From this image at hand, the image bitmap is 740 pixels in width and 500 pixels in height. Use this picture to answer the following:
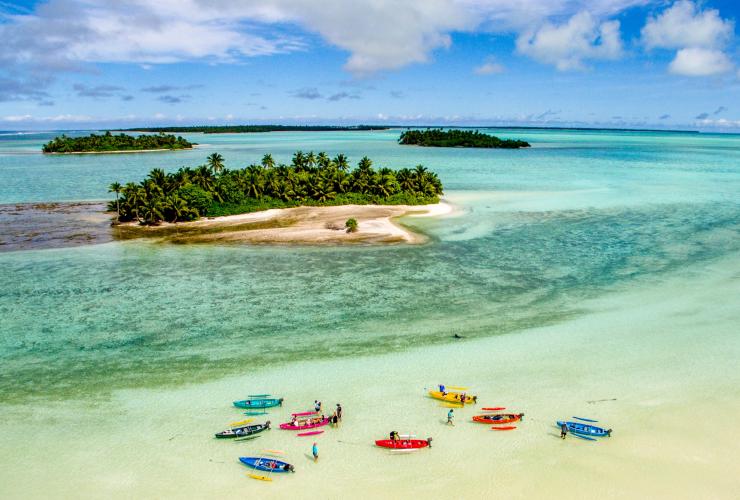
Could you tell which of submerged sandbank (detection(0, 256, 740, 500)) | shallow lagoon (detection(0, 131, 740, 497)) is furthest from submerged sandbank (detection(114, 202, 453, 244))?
submerged sandbank (detection(0, 256, 740, 500))

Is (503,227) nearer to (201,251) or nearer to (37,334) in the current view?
(201,251)

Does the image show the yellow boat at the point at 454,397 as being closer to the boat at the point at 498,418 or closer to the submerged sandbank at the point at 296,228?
the boat at the point at 498,418

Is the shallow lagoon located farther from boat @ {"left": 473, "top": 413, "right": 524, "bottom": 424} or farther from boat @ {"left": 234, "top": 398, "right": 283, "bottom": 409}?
boat @ {"left": 473, "top": 413, "right": 524, "bottom": 424}

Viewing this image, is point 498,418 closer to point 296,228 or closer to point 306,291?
point 306,291

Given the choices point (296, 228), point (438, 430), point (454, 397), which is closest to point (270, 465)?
point (438, 430)

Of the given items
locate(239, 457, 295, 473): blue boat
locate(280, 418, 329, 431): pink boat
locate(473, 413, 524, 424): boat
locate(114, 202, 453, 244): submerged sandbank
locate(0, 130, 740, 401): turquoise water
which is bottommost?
locate(239, 457, 295, 473): blue boat

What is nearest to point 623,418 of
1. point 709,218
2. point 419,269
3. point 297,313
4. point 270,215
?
point 297,313
